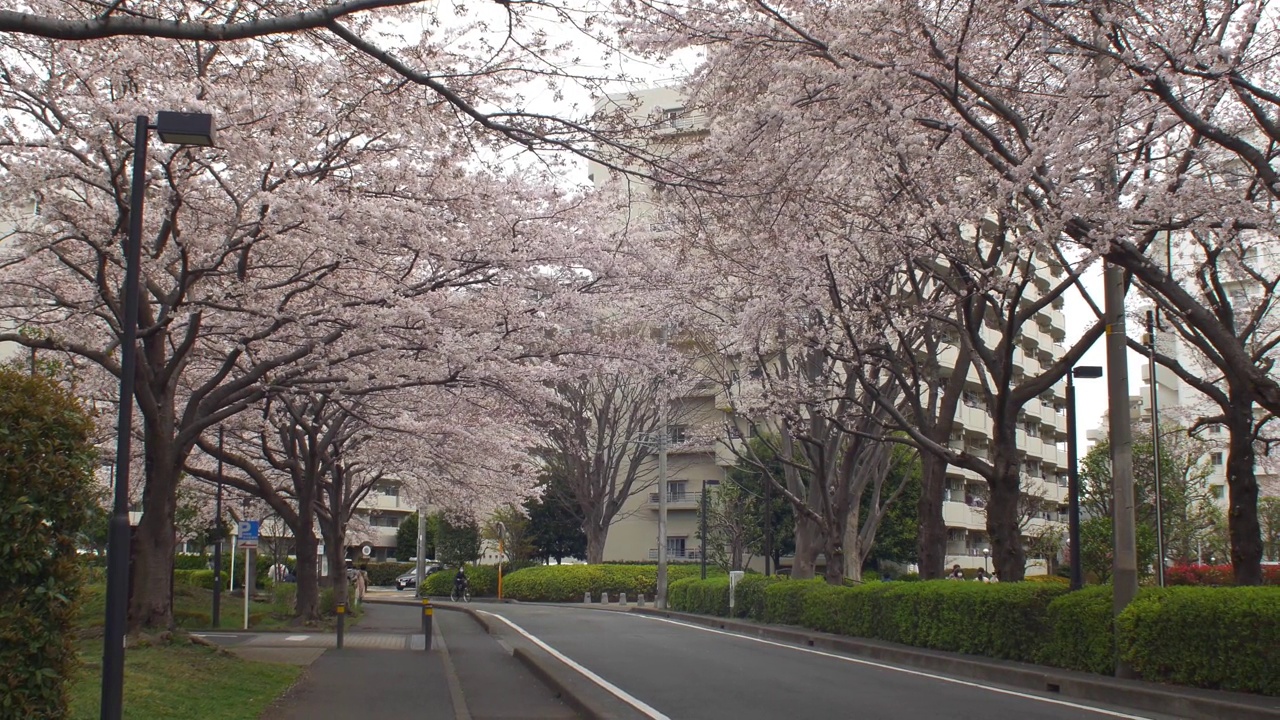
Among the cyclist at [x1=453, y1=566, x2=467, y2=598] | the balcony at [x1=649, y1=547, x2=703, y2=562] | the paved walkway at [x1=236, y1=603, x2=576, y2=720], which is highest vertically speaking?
the paved walkway at [x1=236, y1=603, x2=576, y2=720]

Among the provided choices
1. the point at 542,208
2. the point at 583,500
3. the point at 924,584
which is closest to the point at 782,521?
the point at 583,500

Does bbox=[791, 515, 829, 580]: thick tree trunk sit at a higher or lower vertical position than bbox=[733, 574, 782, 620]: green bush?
higher

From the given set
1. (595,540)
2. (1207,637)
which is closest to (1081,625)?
(1207,637)

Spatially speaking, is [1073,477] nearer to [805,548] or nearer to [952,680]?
[952,680]

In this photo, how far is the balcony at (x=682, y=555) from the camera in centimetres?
6031

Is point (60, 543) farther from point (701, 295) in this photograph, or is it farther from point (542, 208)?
point (701, 295)

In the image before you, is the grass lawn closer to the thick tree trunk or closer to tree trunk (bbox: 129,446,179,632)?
tree trunk (bbox: 129,446,179,632)

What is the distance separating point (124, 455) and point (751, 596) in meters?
23.5

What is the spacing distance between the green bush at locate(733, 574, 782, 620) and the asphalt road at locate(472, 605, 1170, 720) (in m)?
6.33

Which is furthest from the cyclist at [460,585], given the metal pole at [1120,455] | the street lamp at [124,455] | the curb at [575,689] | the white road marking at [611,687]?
the street lamp at [124,455]

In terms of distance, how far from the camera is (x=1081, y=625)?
584 inches

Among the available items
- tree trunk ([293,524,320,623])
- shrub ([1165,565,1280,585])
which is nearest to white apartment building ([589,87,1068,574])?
shrub ([1165,565,1280,585])

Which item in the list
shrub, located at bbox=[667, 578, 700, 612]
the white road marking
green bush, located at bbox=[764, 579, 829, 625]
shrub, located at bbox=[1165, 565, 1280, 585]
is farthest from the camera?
shrub, located at bbox=[667, 578, 700, 612]

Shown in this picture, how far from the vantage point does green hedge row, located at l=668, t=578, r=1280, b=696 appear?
38.6 ft
